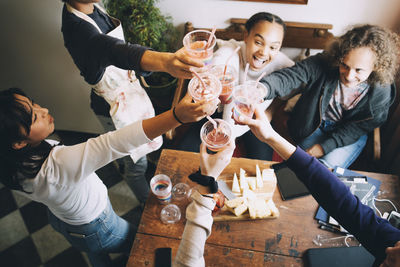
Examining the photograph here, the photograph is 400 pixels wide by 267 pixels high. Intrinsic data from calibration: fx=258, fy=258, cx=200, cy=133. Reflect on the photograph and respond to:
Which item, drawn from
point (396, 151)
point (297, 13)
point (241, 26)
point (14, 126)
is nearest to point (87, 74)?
point (14, 126)

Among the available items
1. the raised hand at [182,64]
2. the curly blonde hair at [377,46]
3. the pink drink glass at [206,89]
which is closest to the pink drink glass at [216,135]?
the pink drink glass at [206,89]

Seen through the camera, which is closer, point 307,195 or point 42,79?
point 307,195

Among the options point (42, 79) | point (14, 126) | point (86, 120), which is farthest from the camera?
point (86, 120)

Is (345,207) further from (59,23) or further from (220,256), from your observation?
(59,23)

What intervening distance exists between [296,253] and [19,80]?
2802 mm

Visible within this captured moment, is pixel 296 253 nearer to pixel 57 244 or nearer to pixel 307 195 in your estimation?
pixel 307 195

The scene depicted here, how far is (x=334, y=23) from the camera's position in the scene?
2.27 meters

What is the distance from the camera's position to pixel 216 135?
1.33 m

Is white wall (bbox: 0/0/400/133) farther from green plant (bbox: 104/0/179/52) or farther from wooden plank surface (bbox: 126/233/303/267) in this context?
wooden plank surface (bbox: 126/233/303/267)

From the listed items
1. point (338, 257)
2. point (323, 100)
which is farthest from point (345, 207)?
point (323, 100)

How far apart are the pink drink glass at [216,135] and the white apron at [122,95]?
755 mm

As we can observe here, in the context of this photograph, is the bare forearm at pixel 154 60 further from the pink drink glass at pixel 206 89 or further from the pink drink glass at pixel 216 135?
the pink drink glass at pixel 216 135

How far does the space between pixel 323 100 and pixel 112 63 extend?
61.1 inches

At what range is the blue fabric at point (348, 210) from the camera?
3.64 ft
